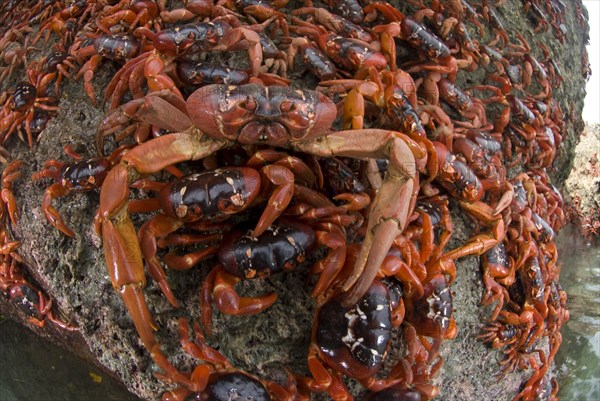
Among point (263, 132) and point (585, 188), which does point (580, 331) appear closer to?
point (585, 188)

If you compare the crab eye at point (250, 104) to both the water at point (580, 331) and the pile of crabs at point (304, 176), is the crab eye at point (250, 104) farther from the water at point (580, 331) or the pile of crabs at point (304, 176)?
the water at point (580, 331)

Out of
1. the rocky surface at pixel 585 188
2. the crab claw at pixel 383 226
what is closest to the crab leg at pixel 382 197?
the crab claw at pixel 383 226

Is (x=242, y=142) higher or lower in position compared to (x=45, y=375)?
higher

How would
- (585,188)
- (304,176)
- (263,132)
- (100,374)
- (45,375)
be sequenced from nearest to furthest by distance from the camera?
(263,132), (304,176), (100,374), (45,375), (585,188)

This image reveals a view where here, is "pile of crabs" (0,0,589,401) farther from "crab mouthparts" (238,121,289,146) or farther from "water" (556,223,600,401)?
"water" (556,223,600,401)

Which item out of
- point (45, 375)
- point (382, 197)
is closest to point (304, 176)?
point (382, 197)

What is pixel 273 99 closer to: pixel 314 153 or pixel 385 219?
pixel 314 153
